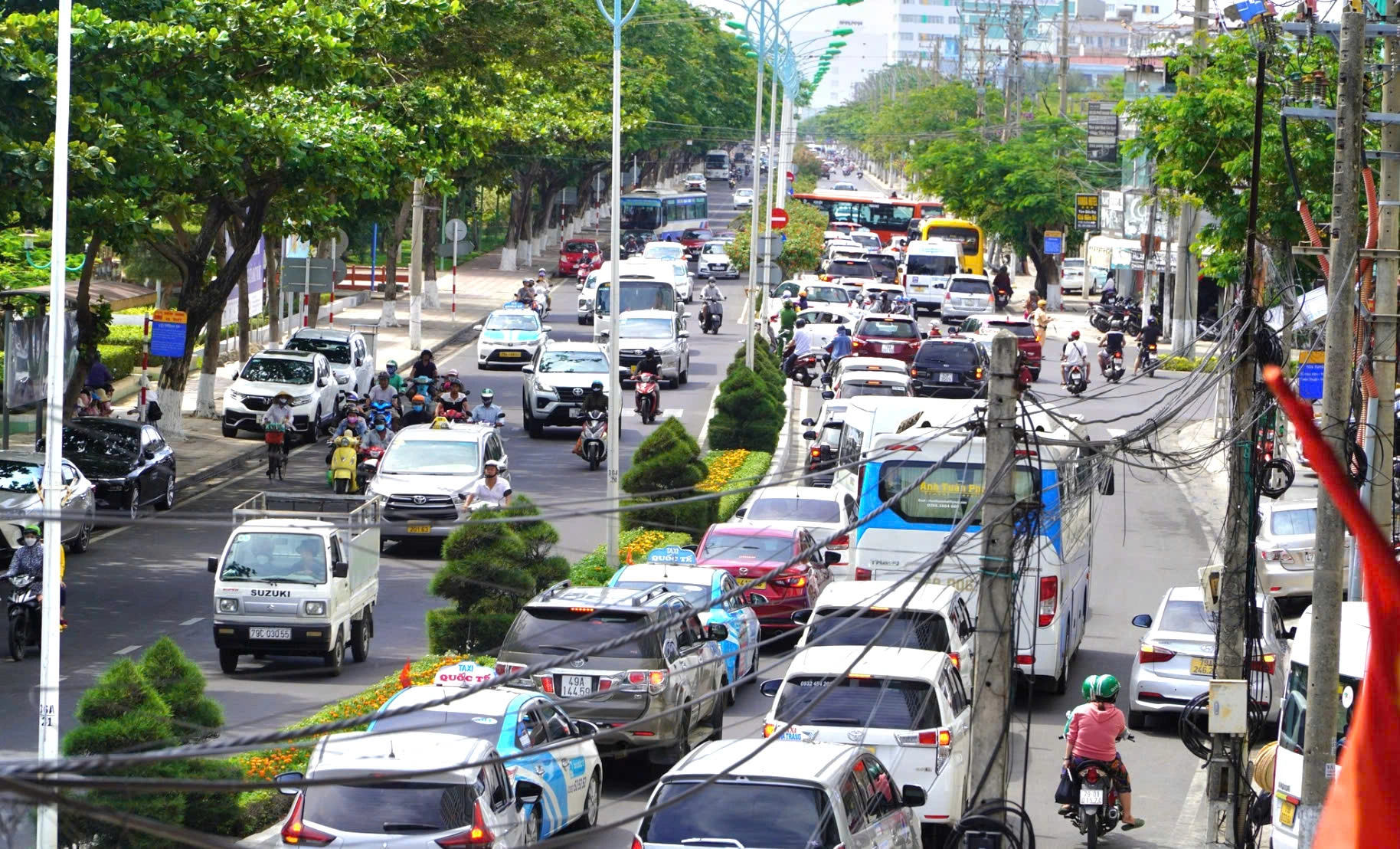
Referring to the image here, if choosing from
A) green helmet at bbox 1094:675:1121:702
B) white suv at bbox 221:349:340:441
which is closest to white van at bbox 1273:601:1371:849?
green helmet at bbox 1094:675:1121:702

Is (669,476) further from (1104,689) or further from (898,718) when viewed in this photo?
(898,718)

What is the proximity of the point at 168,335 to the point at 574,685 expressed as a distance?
17941 mm

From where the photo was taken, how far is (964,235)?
77.8m

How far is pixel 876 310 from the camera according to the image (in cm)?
4962

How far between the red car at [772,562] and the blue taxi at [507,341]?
25.1 meters

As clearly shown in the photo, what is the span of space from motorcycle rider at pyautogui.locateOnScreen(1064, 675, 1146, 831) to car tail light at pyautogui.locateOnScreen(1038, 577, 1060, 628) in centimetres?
409

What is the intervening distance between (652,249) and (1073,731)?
194 ft

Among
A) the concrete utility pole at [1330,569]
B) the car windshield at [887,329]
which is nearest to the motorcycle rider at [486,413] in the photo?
the car windshield at [887,329]

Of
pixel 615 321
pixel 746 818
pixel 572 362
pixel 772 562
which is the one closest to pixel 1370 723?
pixel 746 818

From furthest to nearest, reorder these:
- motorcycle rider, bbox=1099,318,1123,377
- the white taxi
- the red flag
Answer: motorcycle rider, bbox=1099,318,1123,377
the white taxi
the red flag

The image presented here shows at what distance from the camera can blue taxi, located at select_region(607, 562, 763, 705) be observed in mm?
18703

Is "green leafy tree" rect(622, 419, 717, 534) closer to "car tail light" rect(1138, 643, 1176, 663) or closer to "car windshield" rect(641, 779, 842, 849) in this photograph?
"car tail light" rect(1138, 643, 1176, 663)

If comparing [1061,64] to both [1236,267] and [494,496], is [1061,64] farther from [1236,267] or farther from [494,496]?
[494,496]

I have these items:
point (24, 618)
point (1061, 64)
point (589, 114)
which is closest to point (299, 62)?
point (24, 618)
